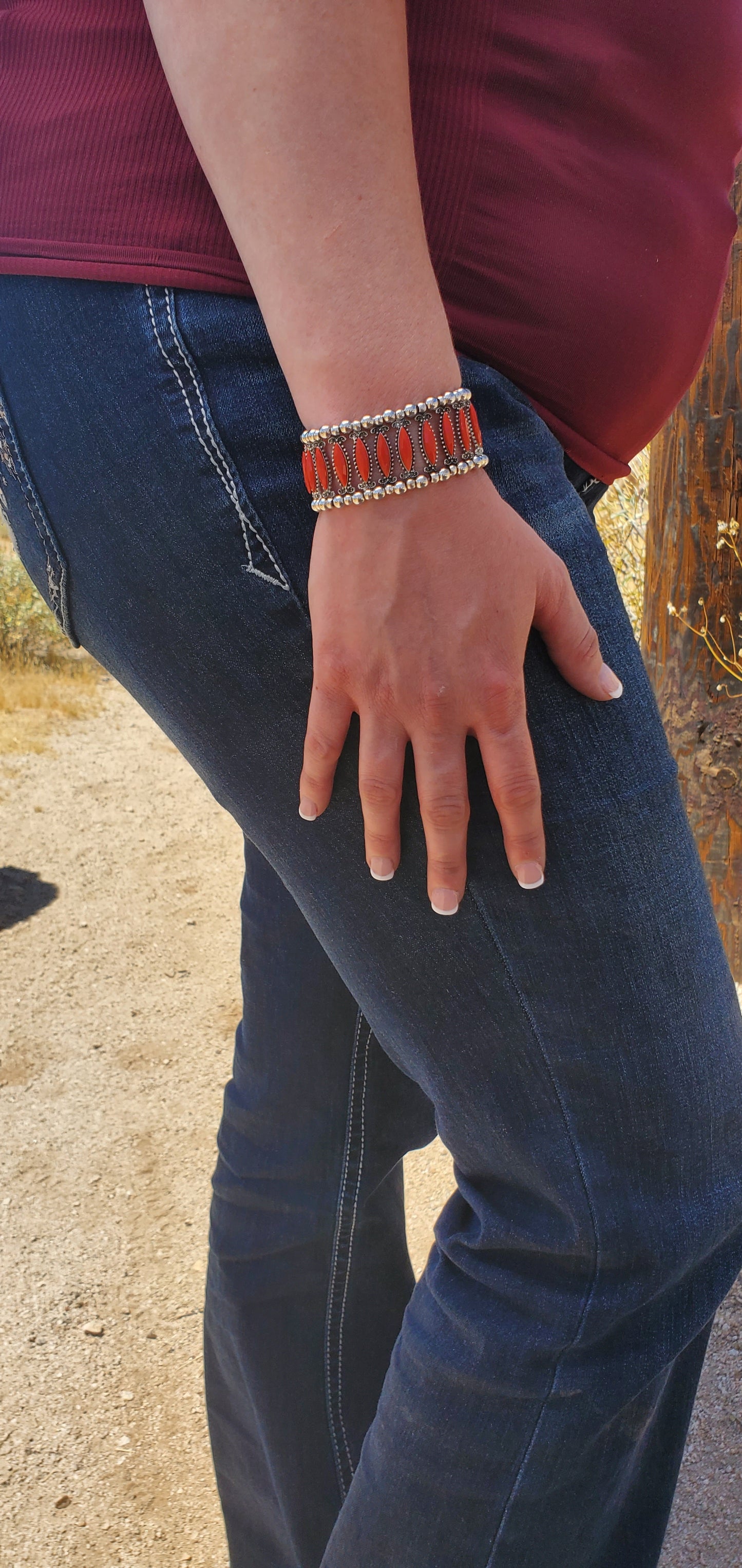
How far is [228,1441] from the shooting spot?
1.26 meters

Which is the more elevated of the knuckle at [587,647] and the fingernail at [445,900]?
the knuckle at [587,647]

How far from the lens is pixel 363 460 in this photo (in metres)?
0.62

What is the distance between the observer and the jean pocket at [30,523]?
0.73 meters

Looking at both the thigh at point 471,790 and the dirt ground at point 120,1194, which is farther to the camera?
the dirt ground at point 120,1194

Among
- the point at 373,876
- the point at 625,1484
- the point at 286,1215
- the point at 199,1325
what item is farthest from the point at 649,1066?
the point at 199,1325

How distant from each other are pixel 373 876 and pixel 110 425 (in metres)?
0.32

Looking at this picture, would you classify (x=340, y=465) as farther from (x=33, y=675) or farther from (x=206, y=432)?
(x=33, y=675)

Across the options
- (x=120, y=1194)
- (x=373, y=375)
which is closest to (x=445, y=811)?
(x=373, y=375)

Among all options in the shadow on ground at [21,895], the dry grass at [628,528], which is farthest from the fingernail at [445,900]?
the dry grass at [628,528]

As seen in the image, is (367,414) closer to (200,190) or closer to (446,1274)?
(200,190)

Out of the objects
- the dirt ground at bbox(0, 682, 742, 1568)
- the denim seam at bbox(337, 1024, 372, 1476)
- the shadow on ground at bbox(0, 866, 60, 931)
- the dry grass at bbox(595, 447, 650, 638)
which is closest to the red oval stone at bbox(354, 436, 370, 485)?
the denim seam at bbox(337, 1024, 372, 1476)

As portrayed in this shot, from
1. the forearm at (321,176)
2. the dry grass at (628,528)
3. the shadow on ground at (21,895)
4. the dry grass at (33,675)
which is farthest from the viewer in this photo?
the dry grass at (33,675)

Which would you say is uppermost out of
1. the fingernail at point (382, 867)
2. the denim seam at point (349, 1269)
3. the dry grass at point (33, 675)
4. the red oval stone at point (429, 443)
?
the red oval stone at point (429, 443)

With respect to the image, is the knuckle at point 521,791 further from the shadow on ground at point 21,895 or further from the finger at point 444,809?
the shadow on ground at point 21,895
